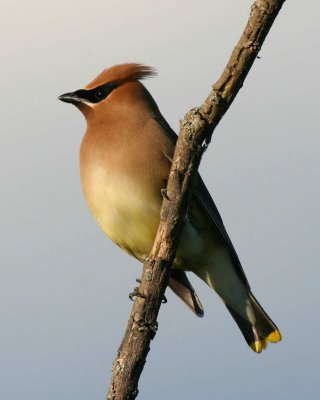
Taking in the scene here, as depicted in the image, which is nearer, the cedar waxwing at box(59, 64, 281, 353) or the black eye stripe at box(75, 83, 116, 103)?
the cedar waxwing at box(59, 64, 281, 353)

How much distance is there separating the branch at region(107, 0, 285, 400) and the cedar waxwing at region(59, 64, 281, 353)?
2.62 feet

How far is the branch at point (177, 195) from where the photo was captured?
149 inches

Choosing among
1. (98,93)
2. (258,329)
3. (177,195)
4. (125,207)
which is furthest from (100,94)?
(177,195)

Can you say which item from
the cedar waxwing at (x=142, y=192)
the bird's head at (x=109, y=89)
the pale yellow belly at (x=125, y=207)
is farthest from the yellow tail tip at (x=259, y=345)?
the bird's head at (x=109, y=89)

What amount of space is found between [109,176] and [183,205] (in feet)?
4.45

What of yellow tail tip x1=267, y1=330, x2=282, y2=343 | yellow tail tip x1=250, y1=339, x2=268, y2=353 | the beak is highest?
the beak

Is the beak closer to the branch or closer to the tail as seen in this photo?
the tail

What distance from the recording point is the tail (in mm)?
6406

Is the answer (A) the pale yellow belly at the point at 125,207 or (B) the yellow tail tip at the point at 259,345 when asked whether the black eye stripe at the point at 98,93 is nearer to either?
(A) the pale yellow belly at the point at 125,207

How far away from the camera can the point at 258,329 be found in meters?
6.44

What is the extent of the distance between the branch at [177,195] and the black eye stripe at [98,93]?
1888 mm

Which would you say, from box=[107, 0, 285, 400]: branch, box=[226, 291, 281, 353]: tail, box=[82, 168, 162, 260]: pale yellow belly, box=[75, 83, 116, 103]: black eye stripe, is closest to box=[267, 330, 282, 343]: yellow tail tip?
box=[226, 291, 281, 353]: tail

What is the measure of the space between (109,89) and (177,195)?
2.01 metres

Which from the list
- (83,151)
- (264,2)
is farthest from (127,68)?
(264,2)
